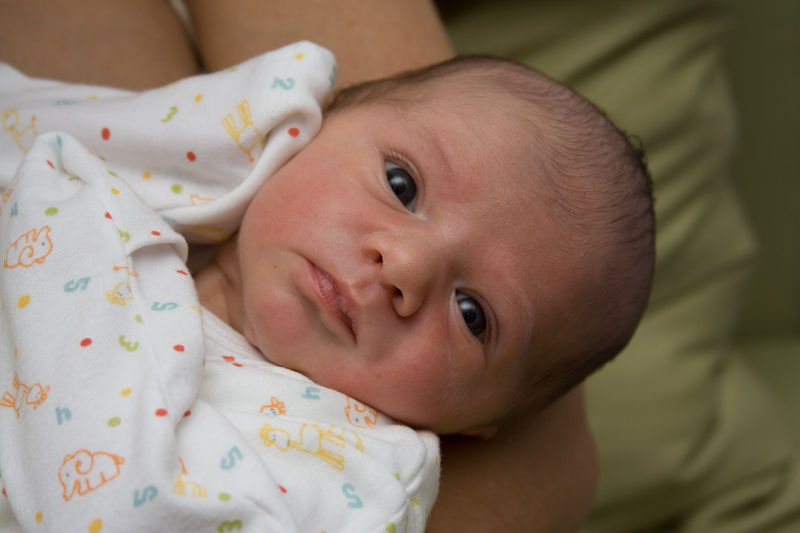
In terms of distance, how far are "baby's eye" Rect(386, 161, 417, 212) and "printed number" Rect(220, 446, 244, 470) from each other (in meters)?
0.43

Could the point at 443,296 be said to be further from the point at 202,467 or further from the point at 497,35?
the point at 497,35

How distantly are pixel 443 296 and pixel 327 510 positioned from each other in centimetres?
34

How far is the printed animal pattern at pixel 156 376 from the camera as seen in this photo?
2.33ft

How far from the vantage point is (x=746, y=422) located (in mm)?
1860

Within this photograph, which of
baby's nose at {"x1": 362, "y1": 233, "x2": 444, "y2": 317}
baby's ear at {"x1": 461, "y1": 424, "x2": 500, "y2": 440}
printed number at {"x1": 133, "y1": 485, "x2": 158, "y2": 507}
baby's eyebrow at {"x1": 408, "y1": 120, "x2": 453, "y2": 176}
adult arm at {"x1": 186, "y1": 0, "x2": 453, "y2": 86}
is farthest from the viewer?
adult arm at {"x1": 186, "y1": 0, "x2": 453, "y2": 86}

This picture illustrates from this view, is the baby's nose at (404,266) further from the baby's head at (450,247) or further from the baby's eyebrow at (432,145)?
the baby's eyebrow at (432,145)

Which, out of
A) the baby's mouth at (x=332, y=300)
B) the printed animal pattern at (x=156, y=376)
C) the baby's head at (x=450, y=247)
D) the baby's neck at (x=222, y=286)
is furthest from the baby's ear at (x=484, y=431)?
the baby's neck at (x=222, y=286)

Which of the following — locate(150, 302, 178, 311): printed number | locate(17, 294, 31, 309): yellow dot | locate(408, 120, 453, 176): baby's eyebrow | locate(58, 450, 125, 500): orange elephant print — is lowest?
locate(58, 450, 125, 500): orange elephant print

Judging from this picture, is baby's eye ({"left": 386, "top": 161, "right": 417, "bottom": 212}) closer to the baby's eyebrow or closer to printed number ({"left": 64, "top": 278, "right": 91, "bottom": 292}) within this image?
the baby's eyebrow

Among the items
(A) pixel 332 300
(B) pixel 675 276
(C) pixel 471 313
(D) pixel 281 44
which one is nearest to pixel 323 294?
(A) pixel 332 300

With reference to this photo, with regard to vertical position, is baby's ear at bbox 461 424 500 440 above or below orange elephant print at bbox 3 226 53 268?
below

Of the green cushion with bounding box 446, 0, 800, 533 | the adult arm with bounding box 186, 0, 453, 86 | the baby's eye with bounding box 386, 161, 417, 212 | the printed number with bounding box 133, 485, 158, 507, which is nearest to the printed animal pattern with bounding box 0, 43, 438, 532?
the printed number with bounding box 133, 485, 158, 507

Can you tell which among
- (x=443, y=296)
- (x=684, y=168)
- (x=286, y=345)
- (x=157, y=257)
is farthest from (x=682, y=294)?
(x=157, y=257)

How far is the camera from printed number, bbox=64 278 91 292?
80 cm
